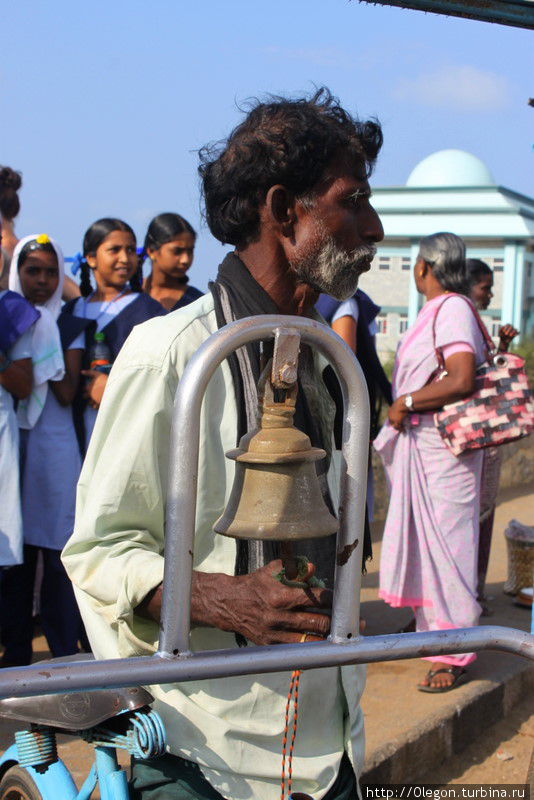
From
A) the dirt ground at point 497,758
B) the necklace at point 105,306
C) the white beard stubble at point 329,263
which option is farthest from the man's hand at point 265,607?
the necklace at point 105,306

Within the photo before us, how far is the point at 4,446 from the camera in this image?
416 cm

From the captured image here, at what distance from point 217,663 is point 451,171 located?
2368 centimetres

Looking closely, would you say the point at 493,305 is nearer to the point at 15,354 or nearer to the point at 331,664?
the point at 15,354

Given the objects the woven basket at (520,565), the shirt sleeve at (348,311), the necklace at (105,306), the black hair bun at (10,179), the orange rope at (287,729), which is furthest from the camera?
the woven basket at (520,565)

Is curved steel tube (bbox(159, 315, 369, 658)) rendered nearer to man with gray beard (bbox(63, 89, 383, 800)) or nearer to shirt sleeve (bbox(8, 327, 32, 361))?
man with gray beard (bbox(63, 89, 383, 800))

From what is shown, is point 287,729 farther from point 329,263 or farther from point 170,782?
point 329,263

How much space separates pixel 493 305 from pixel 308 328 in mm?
22044

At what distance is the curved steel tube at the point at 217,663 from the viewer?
1184mm

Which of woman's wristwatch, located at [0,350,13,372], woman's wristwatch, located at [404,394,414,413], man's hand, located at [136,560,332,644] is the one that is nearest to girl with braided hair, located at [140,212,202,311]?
woman's wristwatch, located at [0,350,13,372]

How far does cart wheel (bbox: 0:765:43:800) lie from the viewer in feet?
6.88

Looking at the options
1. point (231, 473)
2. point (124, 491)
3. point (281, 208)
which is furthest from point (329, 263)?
point (124, 491)

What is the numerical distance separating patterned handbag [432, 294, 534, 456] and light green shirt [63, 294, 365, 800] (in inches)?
112

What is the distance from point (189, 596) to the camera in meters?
1.26

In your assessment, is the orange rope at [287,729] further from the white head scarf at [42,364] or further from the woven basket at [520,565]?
the woven basket at [520,565]
